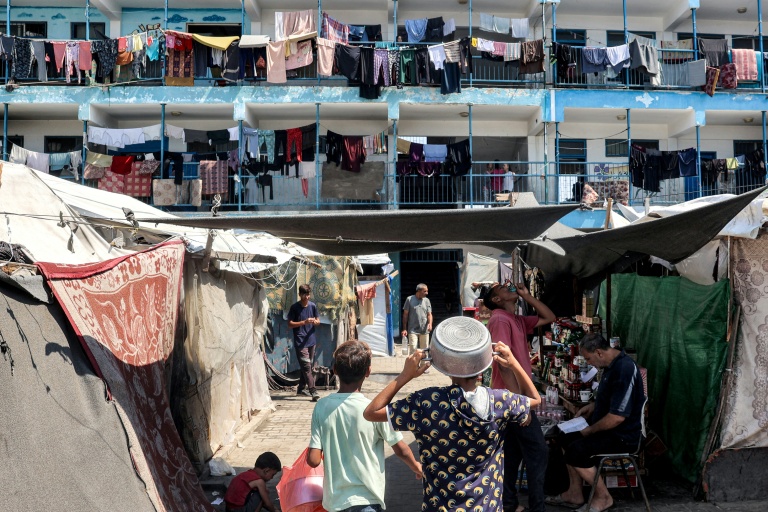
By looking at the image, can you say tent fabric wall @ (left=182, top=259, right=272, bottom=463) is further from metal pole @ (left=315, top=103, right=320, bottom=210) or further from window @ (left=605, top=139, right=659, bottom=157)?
window @ (left=605, top=139, right=659, bottom=157)

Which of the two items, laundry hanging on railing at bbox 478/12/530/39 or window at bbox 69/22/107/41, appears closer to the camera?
laundry hanging on railing at bbox 478/12/530/39

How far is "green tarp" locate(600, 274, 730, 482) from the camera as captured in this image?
564cm

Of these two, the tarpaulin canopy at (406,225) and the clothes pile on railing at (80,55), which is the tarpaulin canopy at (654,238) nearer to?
the tarpaulin canopy at (406,225)

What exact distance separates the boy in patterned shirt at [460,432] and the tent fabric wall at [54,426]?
5.86ft

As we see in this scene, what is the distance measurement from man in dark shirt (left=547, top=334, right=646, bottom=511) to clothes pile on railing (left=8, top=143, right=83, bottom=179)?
56.1 ft

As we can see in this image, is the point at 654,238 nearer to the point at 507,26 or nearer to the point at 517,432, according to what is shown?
the point at 517,432

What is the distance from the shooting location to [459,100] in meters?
19.2

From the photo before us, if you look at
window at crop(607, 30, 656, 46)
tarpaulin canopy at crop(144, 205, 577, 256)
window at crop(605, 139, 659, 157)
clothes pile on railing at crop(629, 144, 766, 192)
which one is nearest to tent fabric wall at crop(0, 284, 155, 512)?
tarpaulin canopy at crop(144, 205, 577, 256)

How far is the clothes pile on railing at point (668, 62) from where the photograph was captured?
18.9 metres

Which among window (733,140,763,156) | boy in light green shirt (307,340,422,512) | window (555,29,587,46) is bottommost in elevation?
boy in light green shirt (307,340,422,512)

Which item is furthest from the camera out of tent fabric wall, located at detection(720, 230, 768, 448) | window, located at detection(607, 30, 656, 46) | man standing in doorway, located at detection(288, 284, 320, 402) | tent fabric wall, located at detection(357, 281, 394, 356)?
window, located at detection(607, 30, 656, 46)

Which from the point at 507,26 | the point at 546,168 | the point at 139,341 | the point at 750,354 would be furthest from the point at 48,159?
the point at 750,354

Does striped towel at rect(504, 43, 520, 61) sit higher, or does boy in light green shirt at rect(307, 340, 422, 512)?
striped towel at rect(504, 43, 520, 61)

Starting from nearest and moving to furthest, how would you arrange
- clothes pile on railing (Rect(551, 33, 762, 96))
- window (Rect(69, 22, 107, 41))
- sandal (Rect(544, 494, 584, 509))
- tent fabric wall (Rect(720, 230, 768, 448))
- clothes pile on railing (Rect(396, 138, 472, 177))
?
1. tent fabric wall (Rect(720, 230, 768, 448))
2. sandal (Rect(544, 494, 584, 509))
3. clothes pile on railing (Rect(551, 33, 762, 96))
4. clothes pile on railing (Rect(396, 138, 472, 177))
5. window (Rect(69, 22, 107, 41))
